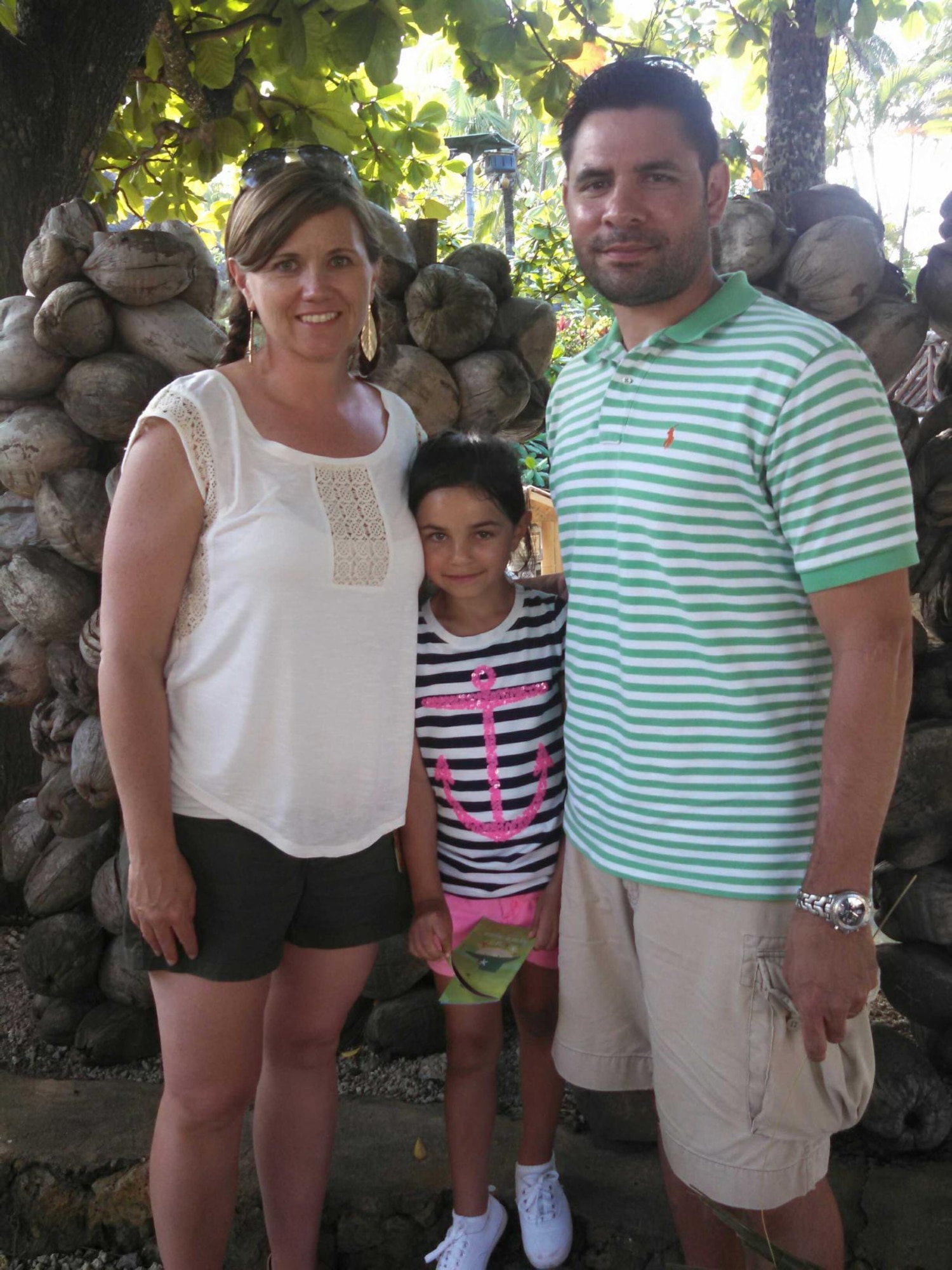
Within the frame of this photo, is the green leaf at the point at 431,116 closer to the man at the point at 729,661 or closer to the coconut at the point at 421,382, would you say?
the coconut at the point at 421,382

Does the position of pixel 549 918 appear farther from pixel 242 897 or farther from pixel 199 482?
pixel 199 482

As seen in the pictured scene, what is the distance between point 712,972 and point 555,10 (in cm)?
391

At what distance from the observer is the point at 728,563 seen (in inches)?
60.0

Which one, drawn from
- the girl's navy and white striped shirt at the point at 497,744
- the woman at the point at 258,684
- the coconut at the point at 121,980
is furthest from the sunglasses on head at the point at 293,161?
the coconut at the point at 121,980

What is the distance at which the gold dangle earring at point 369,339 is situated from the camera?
2.02 metres

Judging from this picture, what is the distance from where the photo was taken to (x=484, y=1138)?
79.0 inches

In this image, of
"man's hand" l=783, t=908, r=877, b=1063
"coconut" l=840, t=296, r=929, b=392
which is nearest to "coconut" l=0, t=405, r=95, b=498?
"coconut" l=840, t=296, r=929, b=392

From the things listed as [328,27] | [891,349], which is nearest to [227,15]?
[328,27]

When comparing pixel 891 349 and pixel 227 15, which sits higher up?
pixel 227 15

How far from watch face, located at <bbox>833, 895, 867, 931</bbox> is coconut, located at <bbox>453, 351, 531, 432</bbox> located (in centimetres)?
154

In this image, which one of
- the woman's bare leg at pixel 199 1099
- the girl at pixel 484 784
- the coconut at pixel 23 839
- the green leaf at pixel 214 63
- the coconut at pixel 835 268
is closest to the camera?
the woman's bare leg at pixel 199 1099

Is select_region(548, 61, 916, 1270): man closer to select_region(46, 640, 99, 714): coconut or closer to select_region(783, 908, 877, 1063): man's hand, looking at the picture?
select_region(783, 908, 877, 1063): man's hand

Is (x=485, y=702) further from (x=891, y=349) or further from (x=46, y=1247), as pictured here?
(x=46, y=1247)

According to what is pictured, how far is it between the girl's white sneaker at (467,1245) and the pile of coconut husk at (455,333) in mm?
1754
